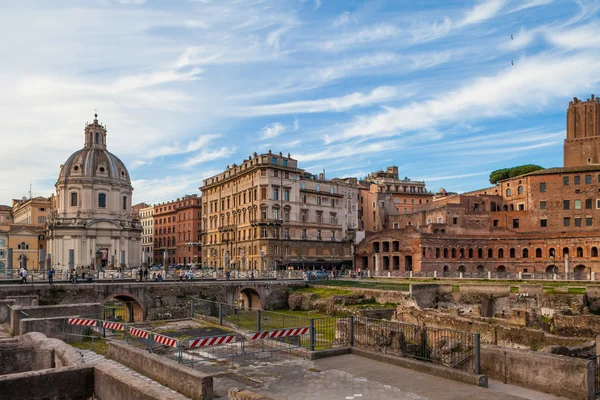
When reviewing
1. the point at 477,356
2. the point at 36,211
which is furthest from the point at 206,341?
the point at 36,211

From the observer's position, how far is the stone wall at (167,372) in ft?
30.6

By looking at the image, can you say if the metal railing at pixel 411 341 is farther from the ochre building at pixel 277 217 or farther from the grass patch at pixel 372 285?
the ochre building at pixel 277 217

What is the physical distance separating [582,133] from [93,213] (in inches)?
3398

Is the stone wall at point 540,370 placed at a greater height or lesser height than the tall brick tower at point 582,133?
lesser

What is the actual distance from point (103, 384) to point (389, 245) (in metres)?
66.9

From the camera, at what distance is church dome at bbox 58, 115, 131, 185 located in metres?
74.1

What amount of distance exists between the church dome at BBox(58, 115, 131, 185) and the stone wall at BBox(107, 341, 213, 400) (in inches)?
2624

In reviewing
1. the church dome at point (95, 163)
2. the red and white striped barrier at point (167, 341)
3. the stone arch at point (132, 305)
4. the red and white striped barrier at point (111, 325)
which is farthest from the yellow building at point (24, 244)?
the red and white striped barrier at point (167, 341)

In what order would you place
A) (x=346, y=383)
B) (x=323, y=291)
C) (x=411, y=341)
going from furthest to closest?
(x=323, y=291), (x=411, y=341), (x=346, y=383)

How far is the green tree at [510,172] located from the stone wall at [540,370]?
92866 millimetres

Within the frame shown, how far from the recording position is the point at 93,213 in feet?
241

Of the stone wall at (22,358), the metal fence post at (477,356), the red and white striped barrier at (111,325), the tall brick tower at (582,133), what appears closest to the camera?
the stone wall at (22,358)

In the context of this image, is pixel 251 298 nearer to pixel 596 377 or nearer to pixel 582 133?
pixel 596 377

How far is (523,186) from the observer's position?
74.2 metres
